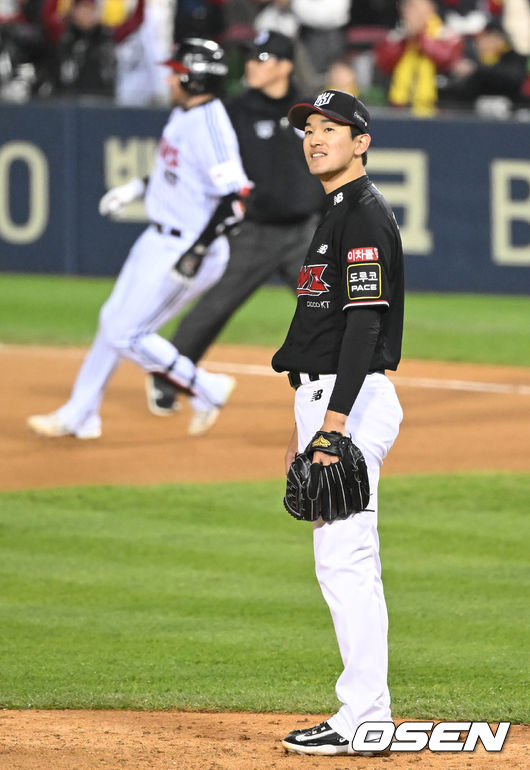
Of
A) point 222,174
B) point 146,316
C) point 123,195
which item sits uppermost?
point 222,174

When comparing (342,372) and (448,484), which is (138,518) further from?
(342,372)

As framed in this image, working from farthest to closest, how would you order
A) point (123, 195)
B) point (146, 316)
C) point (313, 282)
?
point (123, 195) → point (146, 316) → point (313, 282)

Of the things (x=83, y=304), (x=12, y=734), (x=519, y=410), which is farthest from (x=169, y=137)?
(x=83, y=304)

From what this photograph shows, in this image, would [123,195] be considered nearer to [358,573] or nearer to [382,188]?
[358,573]

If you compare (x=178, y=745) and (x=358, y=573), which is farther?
(x=178, y=745)

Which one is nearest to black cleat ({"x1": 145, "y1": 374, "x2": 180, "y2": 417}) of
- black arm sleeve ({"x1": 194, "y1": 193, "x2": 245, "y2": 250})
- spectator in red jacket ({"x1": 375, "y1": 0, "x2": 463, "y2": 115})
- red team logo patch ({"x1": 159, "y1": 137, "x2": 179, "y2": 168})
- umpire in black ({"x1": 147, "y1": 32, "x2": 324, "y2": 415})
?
umpire in black ({"x1": 147, "y1": 32, "x2": 324, "y2": 415})

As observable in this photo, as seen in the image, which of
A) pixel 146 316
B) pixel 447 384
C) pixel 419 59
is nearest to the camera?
pixel 146 316

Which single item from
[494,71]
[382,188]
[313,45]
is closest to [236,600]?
[382,188]

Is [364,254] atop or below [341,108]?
below

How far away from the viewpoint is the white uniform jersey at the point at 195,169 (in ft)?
32.4

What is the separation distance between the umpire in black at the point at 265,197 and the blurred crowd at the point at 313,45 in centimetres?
579

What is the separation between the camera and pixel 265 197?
35.8 feet

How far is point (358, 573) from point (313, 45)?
14105 mm

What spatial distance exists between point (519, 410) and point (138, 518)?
4118 millimetres
